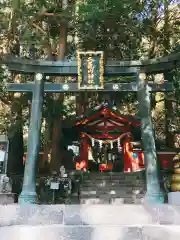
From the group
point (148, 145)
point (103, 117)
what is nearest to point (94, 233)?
point (148, 145)

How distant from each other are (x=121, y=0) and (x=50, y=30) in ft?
17.0

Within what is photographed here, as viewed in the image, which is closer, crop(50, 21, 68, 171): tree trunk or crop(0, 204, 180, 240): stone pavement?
crop(0, 204, 180, 240): stone pavement

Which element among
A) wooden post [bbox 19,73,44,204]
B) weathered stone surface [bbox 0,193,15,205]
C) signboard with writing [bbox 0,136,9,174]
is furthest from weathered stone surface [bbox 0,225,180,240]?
signboard with writing [bbox 0,136,9,174]

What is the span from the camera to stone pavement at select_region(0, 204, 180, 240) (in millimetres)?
5523

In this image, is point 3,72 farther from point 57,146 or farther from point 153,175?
point 153,175

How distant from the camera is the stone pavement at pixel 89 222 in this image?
217 inches

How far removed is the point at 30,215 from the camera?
6.25 metres

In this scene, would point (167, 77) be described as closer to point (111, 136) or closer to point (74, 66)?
point (111, 136)

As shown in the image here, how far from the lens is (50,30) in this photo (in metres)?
15.8

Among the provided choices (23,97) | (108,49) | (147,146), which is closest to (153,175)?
(147,146)

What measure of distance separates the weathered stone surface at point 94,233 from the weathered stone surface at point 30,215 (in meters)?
0.48

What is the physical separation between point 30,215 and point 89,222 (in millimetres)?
1187

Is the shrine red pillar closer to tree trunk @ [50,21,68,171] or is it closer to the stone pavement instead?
tree trunk @ [50,21,68,171]

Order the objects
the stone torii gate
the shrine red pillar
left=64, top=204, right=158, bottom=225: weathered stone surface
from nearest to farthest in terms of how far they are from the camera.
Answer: left=64, top=204, right=158, bottom=225: weathered stone surface
the stone torii gate
the shrine red pillar
